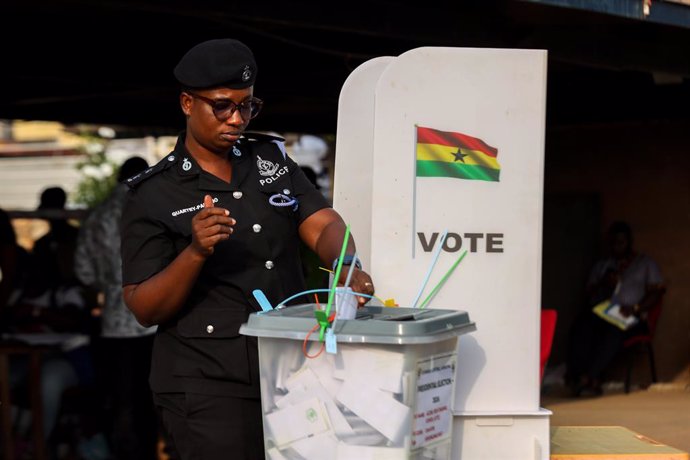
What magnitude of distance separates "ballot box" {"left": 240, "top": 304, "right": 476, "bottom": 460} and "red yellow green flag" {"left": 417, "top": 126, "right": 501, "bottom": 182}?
25.9 inches

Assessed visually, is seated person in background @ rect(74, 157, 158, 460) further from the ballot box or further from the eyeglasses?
the ballot box

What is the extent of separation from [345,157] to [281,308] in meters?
0.97

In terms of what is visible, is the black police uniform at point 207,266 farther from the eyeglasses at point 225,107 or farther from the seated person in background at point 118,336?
the seated person in background at point 118,336

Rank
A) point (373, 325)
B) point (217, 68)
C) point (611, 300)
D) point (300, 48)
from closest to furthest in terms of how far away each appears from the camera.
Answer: point (373, 325) < point (217, 68) < point (300, 48) < point (611, 300)

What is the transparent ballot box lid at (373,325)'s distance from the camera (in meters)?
2.90

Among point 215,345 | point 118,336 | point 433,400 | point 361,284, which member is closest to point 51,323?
point 118,336

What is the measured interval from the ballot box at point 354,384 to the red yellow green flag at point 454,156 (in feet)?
2.15

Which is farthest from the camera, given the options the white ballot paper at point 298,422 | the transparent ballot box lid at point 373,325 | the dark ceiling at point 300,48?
the dark ceiling at point 300,48

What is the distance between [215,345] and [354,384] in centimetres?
51

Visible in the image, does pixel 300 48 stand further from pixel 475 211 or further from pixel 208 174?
pixel 208 174

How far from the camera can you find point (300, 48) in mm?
8773

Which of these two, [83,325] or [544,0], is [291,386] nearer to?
[544,0]

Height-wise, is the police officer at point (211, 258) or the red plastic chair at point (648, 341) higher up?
the police officer at point (211, 258)

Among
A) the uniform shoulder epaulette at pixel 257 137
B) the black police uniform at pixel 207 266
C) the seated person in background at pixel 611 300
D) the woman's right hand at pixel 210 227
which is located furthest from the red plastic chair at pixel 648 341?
the woman's right hand at pixel 210 227
